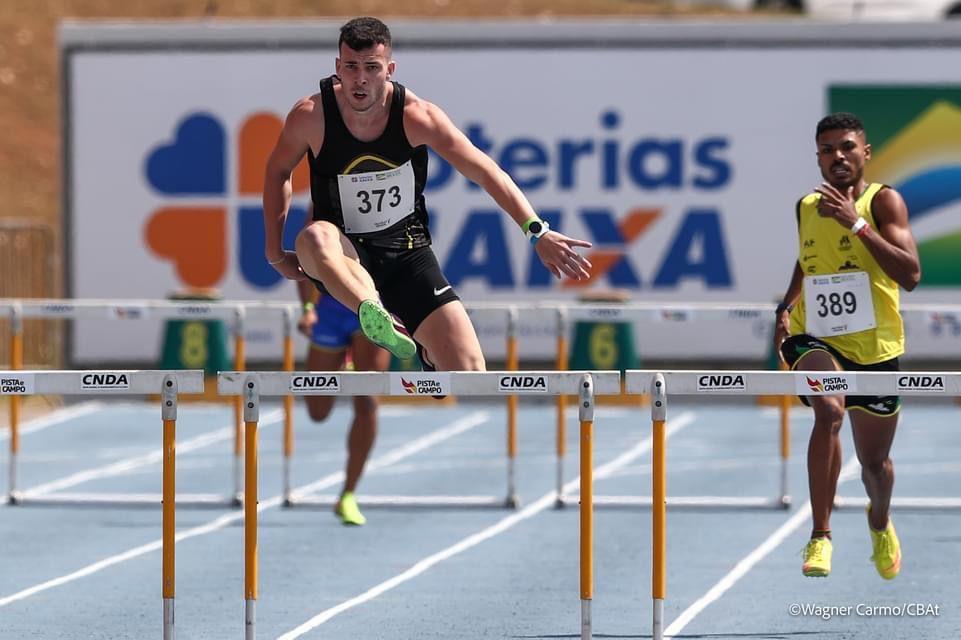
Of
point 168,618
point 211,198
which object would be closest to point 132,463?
point 211,198

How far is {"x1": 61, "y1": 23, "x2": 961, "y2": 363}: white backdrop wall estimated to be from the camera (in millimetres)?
21141

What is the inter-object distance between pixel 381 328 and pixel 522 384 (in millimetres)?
619

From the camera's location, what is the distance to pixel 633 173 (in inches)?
836

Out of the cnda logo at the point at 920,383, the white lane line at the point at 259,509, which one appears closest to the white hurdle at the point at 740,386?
the cnda logo at the point at 920,383

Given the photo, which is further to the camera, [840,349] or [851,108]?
[851,108]

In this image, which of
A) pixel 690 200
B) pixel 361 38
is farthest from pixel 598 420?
pixel 361 38

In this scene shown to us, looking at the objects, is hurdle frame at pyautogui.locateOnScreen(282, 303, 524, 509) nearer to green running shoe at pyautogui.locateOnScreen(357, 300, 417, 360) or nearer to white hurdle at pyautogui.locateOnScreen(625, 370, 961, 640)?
green running shoe at pyautogui.locateOnScreen(357, 300, 417, 360)

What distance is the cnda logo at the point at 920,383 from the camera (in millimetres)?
7953

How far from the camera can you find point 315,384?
790cm

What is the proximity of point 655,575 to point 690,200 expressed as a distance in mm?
13660

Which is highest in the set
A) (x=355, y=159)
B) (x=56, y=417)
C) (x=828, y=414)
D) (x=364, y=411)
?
(x=355, y=159)

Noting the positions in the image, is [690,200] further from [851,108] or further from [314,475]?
[314,475]

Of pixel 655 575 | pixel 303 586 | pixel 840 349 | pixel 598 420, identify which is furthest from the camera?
pixel 598 420

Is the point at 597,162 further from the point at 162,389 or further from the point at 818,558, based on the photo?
the point at 162,389
